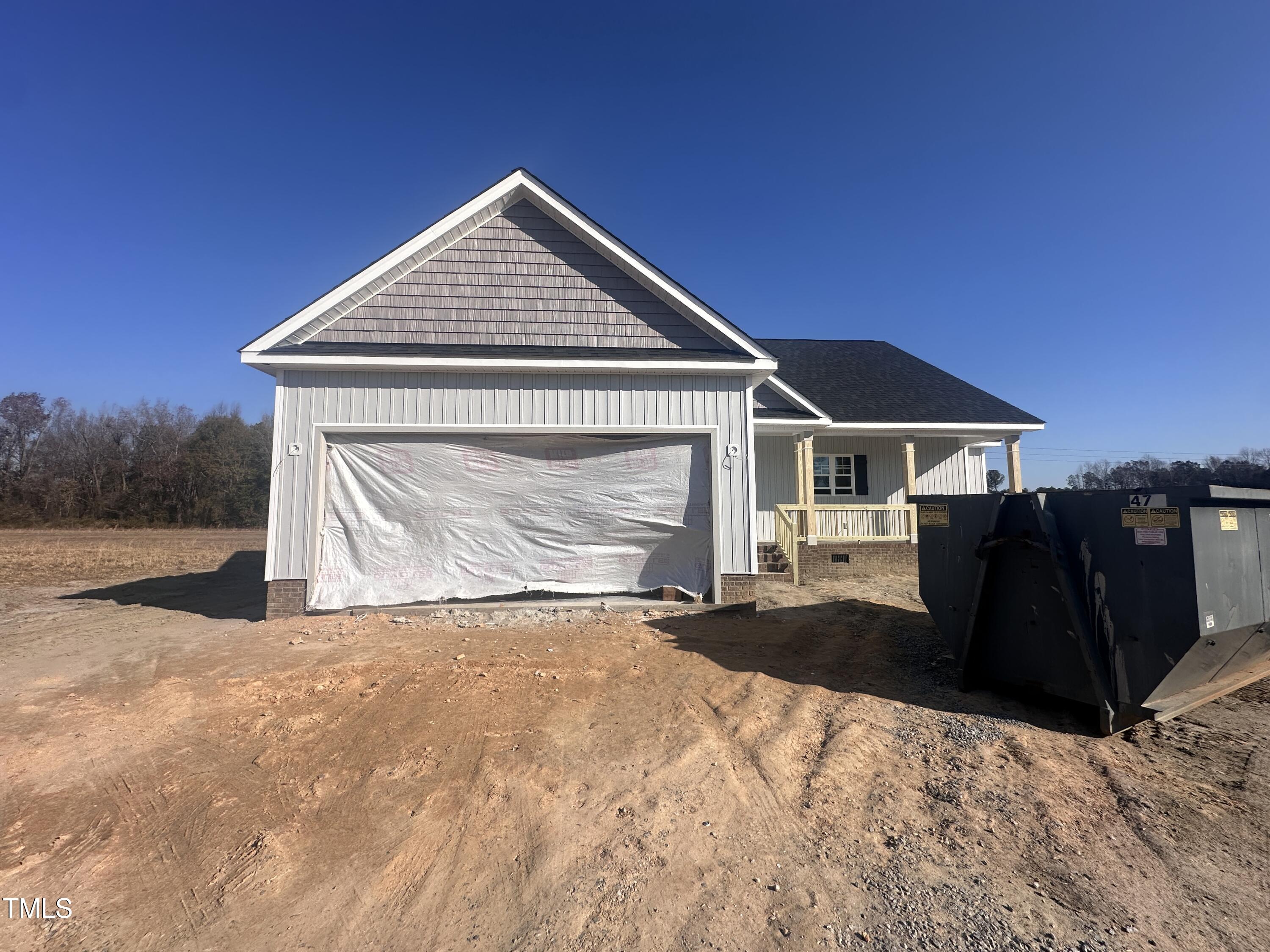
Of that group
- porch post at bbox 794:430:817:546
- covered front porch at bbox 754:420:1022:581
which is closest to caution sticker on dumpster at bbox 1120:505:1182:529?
covered front porch at bbox 754:420:1022:581

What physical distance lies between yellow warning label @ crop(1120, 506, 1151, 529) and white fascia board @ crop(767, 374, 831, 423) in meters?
9.45

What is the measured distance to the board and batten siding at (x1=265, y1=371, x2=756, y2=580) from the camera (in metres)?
8.32

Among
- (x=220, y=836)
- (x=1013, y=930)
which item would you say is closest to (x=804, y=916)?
(x=1013, y=930)

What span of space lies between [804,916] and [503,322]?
8.52 meters

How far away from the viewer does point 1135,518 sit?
13.5 feet

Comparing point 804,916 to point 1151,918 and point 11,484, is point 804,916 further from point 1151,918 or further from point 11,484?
point 11,484

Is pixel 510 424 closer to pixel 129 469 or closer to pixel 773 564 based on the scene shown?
pixel 773 564

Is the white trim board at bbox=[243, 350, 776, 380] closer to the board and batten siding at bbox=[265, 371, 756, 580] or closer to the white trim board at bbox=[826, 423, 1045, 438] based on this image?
the board and batten siding at bbox=[265, 371, 756, 580]

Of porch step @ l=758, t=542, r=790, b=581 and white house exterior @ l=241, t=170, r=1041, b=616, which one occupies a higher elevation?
white house exterior @ l=241, t=170, r=1041, b=616

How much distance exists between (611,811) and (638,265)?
8004mm

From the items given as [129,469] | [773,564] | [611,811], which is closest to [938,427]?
[773,564]

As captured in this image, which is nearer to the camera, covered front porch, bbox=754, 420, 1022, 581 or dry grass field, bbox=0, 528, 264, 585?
covered front porch, bbox=754, 420, 1022, 581

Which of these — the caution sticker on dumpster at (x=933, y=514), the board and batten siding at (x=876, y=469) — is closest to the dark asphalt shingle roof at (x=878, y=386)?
the board and batten siding at (x=876, y=469)

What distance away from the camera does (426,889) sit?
2.57 meters
